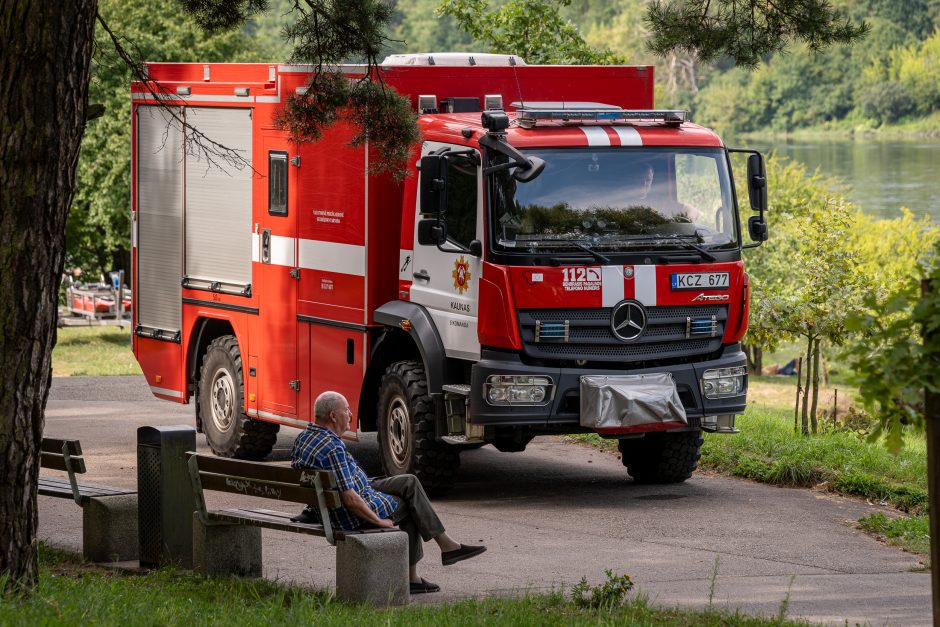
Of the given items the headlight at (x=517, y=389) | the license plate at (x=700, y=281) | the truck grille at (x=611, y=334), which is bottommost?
the headlight at (x=517, y=389)

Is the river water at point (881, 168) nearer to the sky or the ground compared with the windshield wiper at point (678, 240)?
nearer to the sky

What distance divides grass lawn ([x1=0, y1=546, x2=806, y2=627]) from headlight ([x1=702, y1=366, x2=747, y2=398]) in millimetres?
3542

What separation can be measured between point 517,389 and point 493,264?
0.93 m

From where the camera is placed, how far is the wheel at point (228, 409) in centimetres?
1414

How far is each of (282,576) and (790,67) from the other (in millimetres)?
120156

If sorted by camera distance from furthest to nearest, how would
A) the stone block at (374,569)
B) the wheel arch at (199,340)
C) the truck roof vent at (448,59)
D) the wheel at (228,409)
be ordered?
1. the wheel arch at (199,340)
2. the wheel at (228,409)
3. the truck roof vent at (448,59)
4. the stone block at (374,569)

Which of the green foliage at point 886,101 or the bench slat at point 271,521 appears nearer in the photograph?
the bench slat at point 271,521

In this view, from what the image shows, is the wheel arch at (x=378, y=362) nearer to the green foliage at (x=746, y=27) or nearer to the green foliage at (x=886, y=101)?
the green foliage at (x=746, y=27)

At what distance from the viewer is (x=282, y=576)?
894 centimetres

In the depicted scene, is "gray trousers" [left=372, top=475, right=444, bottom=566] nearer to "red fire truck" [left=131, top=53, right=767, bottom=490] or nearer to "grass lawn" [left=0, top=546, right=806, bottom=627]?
"grass lawn" [left=0, top=546, right=806, bottom=627]

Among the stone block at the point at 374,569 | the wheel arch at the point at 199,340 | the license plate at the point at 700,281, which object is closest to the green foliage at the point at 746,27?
the license plate at the point at 700,281

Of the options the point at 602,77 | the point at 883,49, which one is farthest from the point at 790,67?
the point at 602,77

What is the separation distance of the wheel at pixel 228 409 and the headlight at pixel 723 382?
4.44 m

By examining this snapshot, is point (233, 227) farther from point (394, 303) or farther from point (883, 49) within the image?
point (883, 49)
